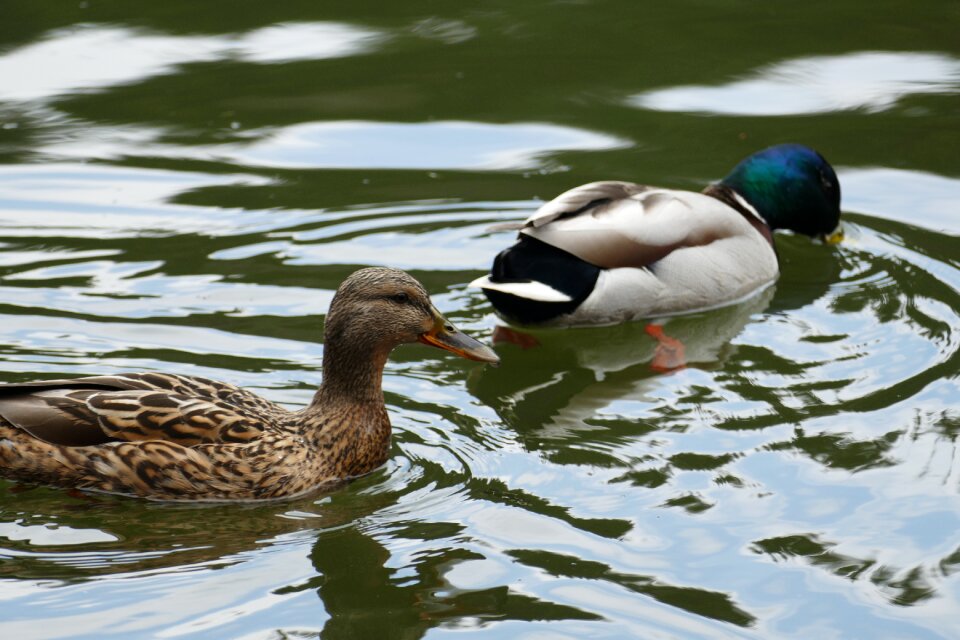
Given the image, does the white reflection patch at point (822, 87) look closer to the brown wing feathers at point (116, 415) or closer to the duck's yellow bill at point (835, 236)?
the duck's yellow bill at point (835, 236)

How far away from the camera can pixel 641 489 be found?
6523 mm

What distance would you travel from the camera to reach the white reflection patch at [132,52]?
12453 millimetres

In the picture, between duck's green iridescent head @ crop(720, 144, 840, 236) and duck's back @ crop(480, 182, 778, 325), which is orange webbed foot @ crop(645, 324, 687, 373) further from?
duck's green iridescent head @ crop(720, 144, 840, 236)

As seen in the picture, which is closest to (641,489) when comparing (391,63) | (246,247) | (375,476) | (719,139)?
(375,476)

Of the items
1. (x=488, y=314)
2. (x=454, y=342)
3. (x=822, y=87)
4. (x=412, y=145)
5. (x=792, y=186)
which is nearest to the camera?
(x=454, y=342)

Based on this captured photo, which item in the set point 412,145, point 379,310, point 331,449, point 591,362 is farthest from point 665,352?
point 412,145

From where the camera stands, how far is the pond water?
5727mm

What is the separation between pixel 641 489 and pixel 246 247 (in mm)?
3819

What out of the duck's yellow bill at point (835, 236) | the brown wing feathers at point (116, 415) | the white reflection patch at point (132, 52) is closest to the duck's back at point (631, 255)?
the duck's yellow bill at point (835, 236)

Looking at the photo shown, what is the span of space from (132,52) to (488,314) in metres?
5.44

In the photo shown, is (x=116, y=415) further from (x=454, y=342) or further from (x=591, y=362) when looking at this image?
(x=591, y=362)

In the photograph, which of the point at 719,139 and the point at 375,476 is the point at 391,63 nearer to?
the point at 719,139

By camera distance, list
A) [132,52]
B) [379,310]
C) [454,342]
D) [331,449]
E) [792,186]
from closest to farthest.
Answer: [331,449]
[379,310]
[454,342]
[792,186]
[132,52]

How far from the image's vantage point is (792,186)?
1009cm
